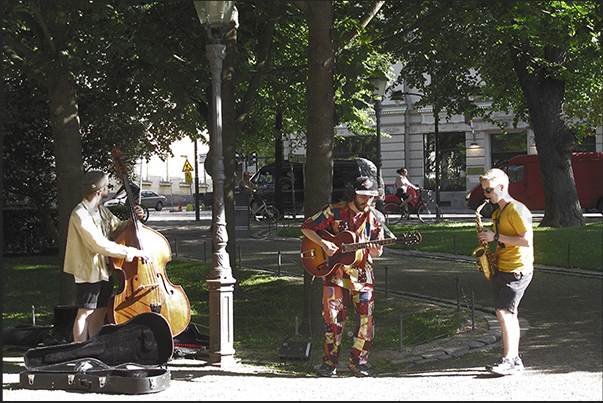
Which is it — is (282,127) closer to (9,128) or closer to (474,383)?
(9,128)

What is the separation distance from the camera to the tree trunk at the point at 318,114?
8094 mm

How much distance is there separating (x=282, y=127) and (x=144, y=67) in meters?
13.9

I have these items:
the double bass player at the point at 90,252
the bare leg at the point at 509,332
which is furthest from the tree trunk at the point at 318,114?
the bare leg at the point at 509,332

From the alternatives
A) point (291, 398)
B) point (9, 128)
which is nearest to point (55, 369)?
point (291, 398)

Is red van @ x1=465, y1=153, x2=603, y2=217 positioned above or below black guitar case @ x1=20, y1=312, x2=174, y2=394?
above

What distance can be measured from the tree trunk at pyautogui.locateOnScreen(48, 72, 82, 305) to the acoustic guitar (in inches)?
163

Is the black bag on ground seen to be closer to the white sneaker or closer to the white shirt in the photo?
the white shirt

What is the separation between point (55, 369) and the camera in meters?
6.05

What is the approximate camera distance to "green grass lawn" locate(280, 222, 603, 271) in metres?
13.0

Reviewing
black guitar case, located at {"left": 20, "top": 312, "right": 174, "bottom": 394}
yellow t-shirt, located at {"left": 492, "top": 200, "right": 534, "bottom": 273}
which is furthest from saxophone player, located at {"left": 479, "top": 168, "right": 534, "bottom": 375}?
black guitar case, located at {"left": 20, "top": 312, "right": 174, "bottom": 394}

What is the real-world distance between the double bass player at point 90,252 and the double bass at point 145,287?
0.37ft

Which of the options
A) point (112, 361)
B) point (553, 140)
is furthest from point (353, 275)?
point (553, 140)

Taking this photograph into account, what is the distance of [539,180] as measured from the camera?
85.1ft

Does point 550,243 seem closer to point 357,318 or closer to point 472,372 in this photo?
point 472,372
